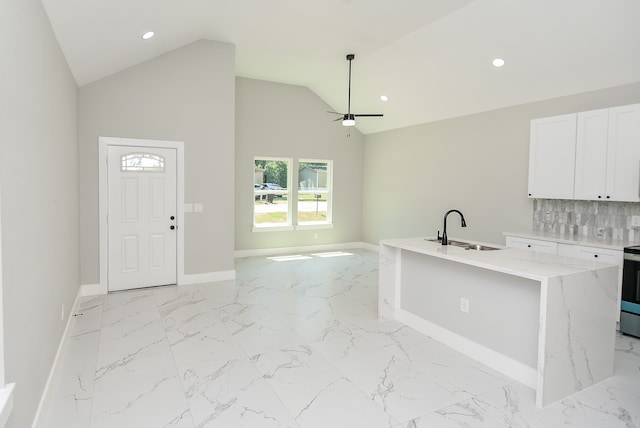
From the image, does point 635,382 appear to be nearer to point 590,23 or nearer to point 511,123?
point 590,23

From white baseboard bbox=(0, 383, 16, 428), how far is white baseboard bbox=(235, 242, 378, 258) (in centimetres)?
629

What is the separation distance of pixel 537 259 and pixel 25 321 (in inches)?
140

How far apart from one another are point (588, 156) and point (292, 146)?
5352mm

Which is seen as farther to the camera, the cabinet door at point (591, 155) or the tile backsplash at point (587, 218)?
the tile backsplash at point (587, 218)

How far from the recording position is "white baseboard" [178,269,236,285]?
19.3 ft

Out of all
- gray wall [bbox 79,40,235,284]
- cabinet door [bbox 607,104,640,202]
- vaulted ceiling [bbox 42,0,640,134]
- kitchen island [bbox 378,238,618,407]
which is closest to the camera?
kitchen island [bbox 378,238,618,407]

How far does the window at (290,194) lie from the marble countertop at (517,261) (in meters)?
4.80

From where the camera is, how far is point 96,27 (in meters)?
3.64

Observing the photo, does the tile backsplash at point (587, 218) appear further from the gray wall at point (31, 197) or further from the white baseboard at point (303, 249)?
the gray wall at point (31, 197)

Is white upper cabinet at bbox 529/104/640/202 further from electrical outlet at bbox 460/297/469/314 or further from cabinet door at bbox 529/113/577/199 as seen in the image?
electrical outlet at bbox 460/297/469/314

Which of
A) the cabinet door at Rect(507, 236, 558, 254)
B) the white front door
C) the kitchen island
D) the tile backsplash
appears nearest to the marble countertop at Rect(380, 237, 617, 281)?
the kitchen island

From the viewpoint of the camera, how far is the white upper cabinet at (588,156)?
165 inches

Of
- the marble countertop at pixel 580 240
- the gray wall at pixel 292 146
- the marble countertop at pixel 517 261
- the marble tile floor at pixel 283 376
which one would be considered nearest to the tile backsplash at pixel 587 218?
the marble countertop at pixel 580 240

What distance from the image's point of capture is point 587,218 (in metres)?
4.96
